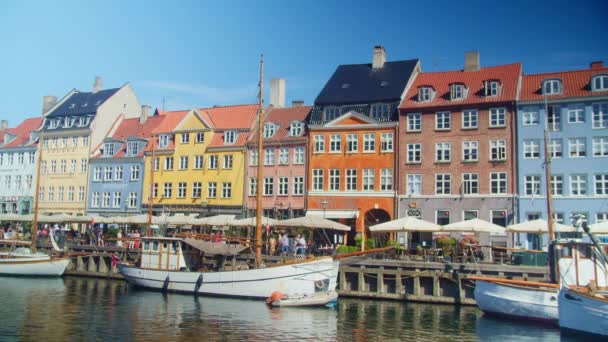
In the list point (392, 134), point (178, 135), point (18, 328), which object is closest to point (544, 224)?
point (392, 134)

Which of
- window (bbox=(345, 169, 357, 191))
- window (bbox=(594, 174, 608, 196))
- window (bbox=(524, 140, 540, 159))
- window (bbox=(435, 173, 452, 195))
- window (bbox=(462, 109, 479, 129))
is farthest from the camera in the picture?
window (bbox=(345, 169, 357, 191))

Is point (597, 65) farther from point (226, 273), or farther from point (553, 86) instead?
point (226, 273)

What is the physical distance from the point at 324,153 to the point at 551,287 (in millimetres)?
25559

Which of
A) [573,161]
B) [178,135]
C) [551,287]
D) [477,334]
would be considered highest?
[178,135]

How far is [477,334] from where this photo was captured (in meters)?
25.1

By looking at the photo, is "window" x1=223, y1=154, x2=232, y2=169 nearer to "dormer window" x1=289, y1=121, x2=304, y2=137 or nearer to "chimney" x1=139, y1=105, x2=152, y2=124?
"dormer window" x1=289, y1=121, x2=304, y2=137

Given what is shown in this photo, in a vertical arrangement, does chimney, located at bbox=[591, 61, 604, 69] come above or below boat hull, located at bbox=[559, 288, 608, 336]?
above

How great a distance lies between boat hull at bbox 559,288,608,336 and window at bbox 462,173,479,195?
66.7 feet

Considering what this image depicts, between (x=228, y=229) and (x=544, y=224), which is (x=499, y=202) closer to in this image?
(x=544, y=224)

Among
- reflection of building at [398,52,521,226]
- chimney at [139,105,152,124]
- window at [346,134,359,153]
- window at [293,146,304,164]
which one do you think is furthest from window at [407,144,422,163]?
chimney at [139,105,152,124]

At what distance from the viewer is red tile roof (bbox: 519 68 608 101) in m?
43.7

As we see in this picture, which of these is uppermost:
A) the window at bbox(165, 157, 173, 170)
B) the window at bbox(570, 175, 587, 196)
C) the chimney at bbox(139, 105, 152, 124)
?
the chimney at bbox(139, 105, 152, 124)

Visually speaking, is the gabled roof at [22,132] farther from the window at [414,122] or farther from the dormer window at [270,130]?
the window at [414,122]

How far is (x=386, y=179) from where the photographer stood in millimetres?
48375
